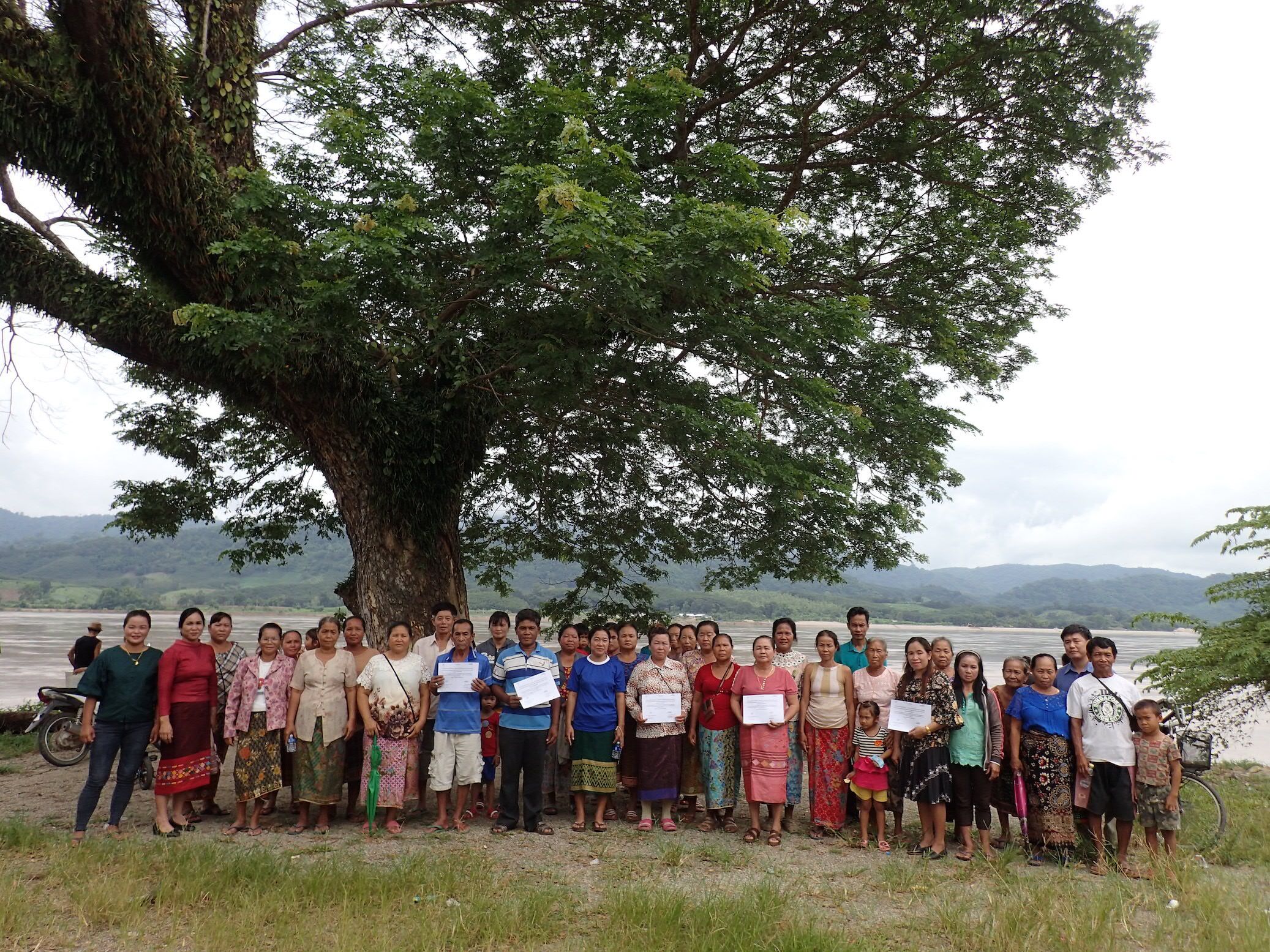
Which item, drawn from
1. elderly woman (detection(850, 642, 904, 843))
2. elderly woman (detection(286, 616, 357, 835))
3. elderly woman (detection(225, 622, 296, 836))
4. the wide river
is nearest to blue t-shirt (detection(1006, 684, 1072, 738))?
elderly woman (detection(850, 642, 904, 843))

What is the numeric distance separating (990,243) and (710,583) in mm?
5788

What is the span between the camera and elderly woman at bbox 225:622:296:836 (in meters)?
6.50

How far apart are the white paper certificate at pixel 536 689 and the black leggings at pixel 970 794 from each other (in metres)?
3.09

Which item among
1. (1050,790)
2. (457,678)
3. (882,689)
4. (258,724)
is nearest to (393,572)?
(258,724)

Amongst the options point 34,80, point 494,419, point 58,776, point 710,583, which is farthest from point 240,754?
point 710,583

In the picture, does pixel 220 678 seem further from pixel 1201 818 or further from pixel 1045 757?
pixel 1201 818

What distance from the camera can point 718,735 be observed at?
687 cm

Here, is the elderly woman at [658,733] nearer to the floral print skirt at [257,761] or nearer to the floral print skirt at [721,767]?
the floral print skirt at [721,767]

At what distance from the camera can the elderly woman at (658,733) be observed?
676cm

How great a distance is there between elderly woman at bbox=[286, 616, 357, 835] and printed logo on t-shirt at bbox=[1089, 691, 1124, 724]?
220 inches

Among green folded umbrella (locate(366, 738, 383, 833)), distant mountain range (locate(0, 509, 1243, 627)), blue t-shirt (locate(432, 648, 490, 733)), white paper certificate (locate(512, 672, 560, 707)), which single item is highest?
white paper certificate (locate(512, 672, 560, 707))

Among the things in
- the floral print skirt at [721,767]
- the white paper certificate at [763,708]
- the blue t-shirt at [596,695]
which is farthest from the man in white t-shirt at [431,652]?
the white paper certificate at [763,708]

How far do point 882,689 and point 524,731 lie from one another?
2848 millimetres

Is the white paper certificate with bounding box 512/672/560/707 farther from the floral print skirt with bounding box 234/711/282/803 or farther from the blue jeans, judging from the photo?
the blue jeans
